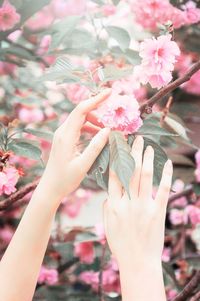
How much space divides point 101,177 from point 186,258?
726 mm

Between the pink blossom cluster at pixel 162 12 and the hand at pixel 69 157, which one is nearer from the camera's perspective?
the hand at pixel 69 157

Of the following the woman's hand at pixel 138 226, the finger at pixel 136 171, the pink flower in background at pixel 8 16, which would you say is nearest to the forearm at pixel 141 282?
the woman's hand at pixel 138 226

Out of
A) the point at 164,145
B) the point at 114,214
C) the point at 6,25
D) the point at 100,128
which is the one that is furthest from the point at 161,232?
the point at 6,25

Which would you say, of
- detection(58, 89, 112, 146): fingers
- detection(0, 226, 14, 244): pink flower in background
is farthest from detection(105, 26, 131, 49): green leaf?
detection(0, 226, 14, 244): pink flower in background

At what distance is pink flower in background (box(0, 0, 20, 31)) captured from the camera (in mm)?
1393

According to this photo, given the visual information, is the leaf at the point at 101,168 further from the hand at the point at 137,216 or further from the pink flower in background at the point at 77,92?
the pink flower in background at the point at 77,92

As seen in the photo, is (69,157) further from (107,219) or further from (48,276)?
(48,276)

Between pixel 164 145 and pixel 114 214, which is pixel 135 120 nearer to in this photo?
pixel 114 214

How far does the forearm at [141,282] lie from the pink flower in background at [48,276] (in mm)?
745

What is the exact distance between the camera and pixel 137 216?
3.18ft

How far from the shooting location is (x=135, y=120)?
1009mm

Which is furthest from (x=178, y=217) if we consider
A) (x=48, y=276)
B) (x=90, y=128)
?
(x=90, y=128)

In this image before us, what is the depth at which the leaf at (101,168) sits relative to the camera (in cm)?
98

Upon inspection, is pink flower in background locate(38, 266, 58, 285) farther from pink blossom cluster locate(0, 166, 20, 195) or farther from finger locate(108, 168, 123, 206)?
finger locate(108, 168, 123, 206)
